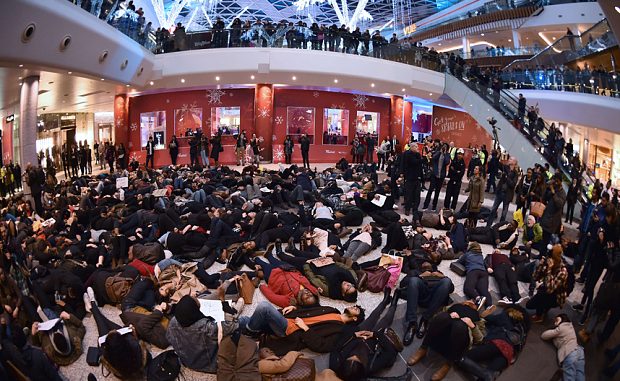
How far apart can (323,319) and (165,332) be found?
207cm

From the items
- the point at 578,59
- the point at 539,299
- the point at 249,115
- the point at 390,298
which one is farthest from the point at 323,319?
the point at 578,59

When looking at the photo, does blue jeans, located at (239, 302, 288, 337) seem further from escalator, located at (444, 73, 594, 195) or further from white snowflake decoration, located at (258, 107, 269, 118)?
white snowflake decoration, located at (258, 107, 269, 118)

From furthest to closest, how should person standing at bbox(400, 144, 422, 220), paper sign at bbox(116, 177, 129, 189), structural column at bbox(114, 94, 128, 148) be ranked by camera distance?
structural column at bbox(114, 94, 128, 148), paper sign at bbox(116, 177, 129, 189), person standing at bbox(400, 144, 422, 220)

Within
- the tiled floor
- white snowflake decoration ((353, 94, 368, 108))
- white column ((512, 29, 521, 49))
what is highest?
white column ((512, 29, 521, 49))

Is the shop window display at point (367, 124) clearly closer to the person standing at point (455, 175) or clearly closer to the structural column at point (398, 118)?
the structural column at point (398, 118)

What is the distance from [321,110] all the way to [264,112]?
3.08 metres

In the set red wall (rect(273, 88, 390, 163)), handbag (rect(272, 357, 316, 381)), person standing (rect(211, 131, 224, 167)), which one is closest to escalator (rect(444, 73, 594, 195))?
red wall (rect(273, 88, 390, 163))

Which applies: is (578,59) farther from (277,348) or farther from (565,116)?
(277,348)

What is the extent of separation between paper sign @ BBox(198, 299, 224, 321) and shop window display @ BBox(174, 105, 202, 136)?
17924mm

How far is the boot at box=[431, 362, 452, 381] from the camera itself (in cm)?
559

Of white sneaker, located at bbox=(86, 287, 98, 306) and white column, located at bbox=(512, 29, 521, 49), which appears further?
white column, located at bbox=(512, 29, 521, 49)

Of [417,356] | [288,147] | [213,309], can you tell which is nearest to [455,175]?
[417,356]

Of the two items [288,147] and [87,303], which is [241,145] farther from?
[87,303]

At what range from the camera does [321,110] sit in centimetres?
2422
